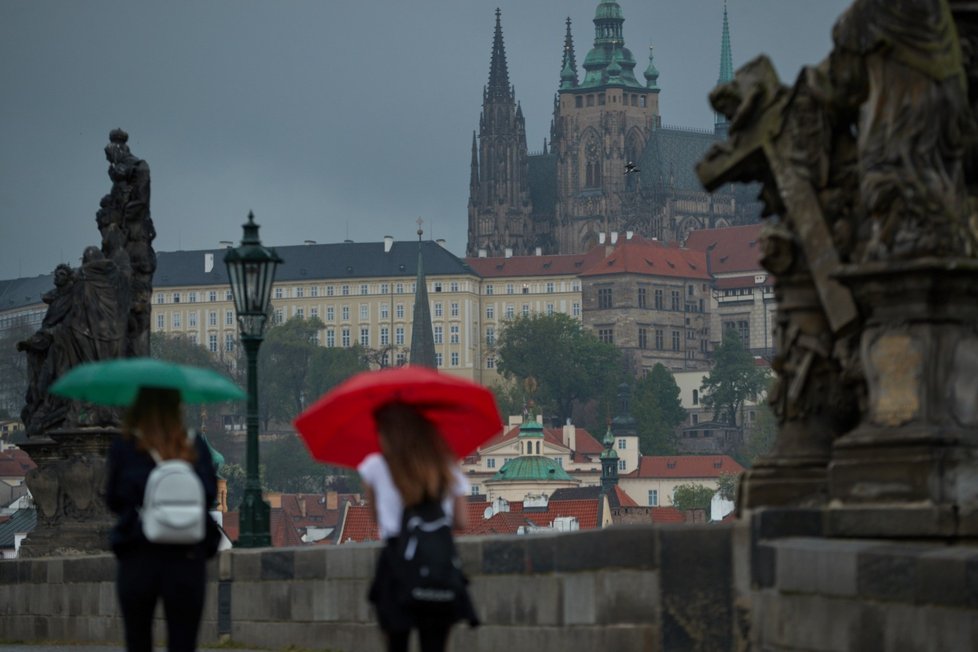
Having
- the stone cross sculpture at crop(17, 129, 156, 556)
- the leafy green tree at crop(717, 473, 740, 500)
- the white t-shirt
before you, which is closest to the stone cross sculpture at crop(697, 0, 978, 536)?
the white t-shirt

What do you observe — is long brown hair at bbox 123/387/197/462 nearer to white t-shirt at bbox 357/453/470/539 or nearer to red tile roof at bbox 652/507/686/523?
white t-shirt at bbox 357/453/470/539

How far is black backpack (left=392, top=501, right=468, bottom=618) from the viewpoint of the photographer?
24.9ft

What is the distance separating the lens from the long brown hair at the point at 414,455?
764cm

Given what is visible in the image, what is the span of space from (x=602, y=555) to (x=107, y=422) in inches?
332

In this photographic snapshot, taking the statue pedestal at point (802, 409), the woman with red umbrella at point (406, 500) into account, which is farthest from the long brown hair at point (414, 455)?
the statue pedestal at point (802, 409)

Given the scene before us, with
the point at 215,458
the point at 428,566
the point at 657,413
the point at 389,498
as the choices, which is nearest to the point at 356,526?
the point at 215,458

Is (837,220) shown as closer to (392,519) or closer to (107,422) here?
(392,519)

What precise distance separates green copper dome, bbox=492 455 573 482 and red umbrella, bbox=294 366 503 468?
15749cm

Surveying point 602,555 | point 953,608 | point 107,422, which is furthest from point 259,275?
point 953,608

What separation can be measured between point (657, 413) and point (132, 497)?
18583 centimetres

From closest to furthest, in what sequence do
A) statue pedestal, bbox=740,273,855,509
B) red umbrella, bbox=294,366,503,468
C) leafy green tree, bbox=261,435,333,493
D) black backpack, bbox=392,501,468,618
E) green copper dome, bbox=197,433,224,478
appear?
black backpack, bbox=392,501,468,618 → red umbrella, bbox=294,366,503,468 → green copper dome, bbox=197,433,224,478 → statue pedestal, bbox=740,273,855,509 → leafy green tree, bbox=261,435,333,493

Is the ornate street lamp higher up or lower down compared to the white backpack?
higher up

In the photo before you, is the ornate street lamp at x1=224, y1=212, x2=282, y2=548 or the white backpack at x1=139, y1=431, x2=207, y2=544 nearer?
the white backpack at x1=139, y1=431, x2=207, y2=544

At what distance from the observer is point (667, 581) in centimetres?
1090
